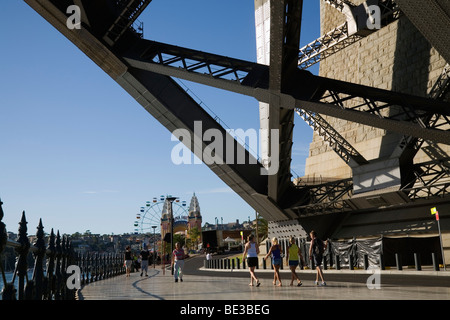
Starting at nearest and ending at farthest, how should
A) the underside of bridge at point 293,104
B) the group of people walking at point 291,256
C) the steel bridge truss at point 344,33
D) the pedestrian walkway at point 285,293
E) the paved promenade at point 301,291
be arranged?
1. the pedestrian walkway at point 285,293
2. the paved promenade at point 301,291
3. the group of people walking at point 291,256
4. the underside of bridge at point 293,104
5. the steel bridge truss at point 344,33

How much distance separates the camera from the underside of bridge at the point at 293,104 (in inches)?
642

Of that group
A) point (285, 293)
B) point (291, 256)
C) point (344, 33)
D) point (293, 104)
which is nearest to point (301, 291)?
point (285, 293)

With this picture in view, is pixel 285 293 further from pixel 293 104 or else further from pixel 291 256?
pixel 293 104

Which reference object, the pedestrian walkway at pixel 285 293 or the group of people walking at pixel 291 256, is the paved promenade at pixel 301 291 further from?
the group of people walking at pixel 291 256

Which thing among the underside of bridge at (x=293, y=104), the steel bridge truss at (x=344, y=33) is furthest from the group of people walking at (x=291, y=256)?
the steel bridge truss at (x=344, y=33)

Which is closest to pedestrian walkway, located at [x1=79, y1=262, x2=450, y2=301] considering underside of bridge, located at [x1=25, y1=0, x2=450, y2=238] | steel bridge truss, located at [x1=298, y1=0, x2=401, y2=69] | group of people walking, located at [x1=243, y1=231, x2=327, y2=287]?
group of people walking, located at [x1=243, y1=231, x2=327, y2=287]

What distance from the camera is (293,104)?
16.8m

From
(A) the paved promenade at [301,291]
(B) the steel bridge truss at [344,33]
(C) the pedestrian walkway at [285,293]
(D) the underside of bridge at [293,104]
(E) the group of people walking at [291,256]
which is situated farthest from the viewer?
(B) the steel bridge truss at [344,33]

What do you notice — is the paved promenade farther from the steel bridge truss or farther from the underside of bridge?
the steel bridge truss

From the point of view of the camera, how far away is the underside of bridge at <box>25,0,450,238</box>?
53.5ft
